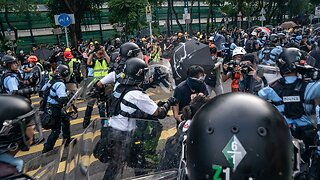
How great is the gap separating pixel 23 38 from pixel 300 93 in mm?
32279

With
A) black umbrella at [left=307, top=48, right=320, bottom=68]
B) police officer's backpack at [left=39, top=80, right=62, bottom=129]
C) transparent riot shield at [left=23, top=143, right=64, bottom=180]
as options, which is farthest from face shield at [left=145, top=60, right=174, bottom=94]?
transparent riot shield at [left=23, top=143, right=64, bottom=180]

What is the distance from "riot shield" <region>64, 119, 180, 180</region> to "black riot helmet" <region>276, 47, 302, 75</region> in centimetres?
188

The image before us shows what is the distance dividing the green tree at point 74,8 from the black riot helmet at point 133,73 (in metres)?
21.4

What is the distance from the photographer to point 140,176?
101 inches

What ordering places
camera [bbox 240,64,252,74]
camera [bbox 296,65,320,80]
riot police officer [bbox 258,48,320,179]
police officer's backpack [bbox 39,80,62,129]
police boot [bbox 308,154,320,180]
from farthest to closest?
camera [bbox 240,64,252,74]
police officer's backpack [bbox 39,80,62,129]
riot police officer [bbox 258,48,320,179]
camera [bbox 296,65,320,80]
police boot [bbox 308,154,320,180]

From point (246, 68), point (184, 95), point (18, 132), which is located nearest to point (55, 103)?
point (184, 95)

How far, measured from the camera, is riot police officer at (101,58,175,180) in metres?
2.71

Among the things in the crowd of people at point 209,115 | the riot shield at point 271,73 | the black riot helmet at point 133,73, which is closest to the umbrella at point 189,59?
the crowd of people at point 209,115

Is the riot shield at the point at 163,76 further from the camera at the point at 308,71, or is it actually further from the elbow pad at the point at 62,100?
the camera at the point at 308,71

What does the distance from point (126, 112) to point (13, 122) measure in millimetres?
1763

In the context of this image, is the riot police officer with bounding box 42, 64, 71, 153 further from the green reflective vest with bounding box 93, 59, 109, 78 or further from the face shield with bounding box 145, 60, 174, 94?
the green reflective vest with bounding box 93, 59, 109, 78

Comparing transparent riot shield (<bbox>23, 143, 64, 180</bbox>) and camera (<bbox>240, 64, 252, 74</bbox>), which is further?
camera (<bbox>240, 64, 252, 74</bbox>)

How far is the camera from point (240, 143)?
66.2 inches

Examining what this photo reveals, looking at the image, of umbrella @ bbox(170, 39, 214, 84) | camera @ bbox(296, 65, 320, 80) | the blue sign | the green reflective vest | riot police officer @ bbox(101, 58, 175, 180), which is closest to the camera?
riot police officer @ bbox(101, 58, 175, 180)
